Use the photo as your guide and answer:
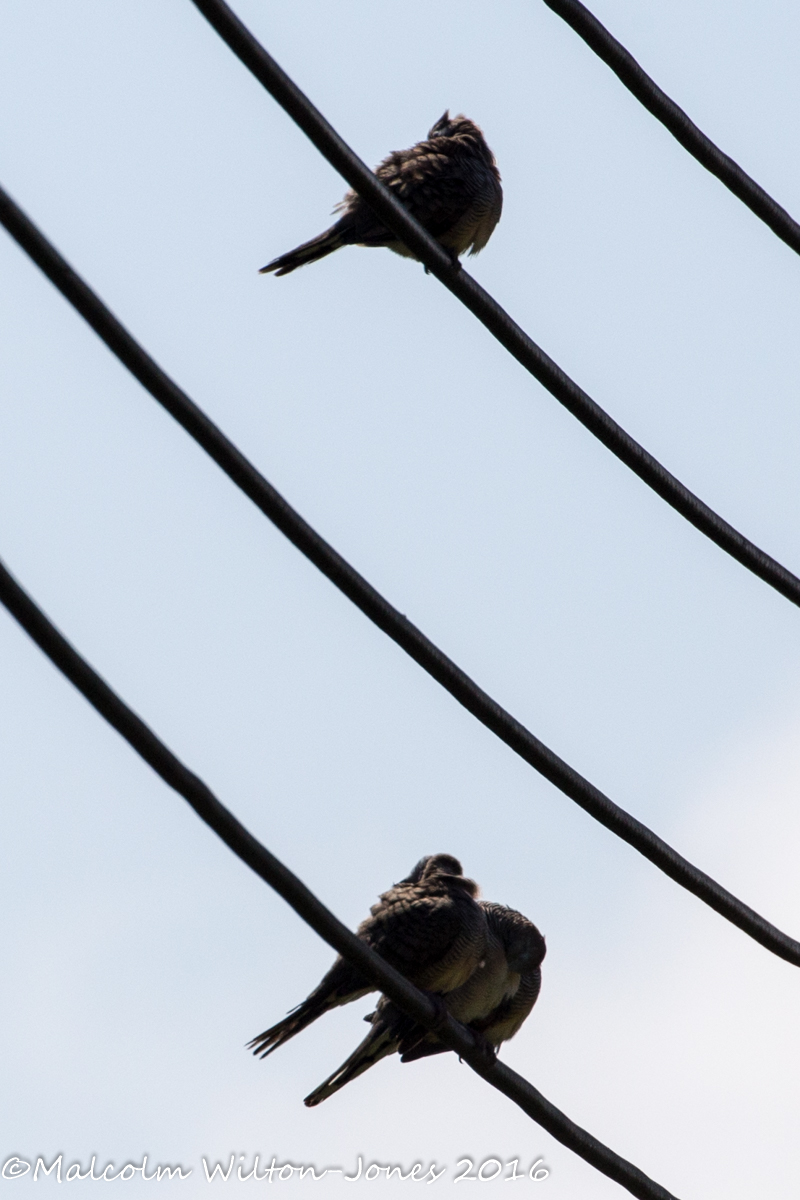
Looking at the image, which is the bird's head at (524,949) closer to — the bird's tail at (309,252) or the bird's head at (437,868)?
the bird's head at (437,868)

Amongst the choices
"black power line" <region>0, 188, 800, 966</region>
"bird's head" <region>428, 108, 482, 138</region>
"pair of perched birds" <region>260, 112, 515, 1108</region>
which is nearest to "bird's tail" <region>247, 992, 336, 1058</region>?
"pair of perched birds" <region>260, 112, 515, 1108</region>

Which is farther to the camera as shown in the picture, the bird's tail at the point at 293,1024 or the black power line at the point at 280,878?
the bird's tail at the point at 293,1024

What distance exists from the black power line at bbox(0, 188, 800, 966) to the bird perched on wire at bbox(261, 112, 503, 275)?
4270 millimetres

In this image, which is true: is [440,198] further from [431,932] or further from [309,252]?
[431,932]

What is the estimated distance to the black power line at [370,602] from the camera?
2459mm

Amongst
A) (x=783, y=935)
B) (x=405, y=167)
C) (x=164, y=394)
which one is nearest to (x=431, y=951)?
(x=783, y=935)

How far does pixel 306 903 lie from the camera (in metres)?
2.81

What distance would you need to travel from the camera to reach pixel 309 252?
711 cm

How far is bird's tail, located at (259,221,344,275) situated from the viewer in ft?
22.6

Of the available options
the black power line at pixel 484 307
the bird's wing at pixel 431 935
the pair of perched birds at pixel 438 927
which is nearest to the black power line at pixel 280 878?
the black power line at pixel 484 307

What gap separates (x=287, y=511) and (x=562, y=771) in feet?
3.08

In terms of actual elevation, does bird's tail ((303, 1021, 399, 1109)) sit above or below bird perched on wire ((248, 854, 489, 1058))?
below

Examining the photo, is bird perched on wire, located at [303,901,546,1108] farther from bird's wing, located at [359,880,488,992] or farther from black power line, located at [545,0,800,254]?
black power line, located at [545,0,800,254]

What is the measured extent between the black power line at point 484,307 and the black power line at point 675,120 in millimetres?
542
